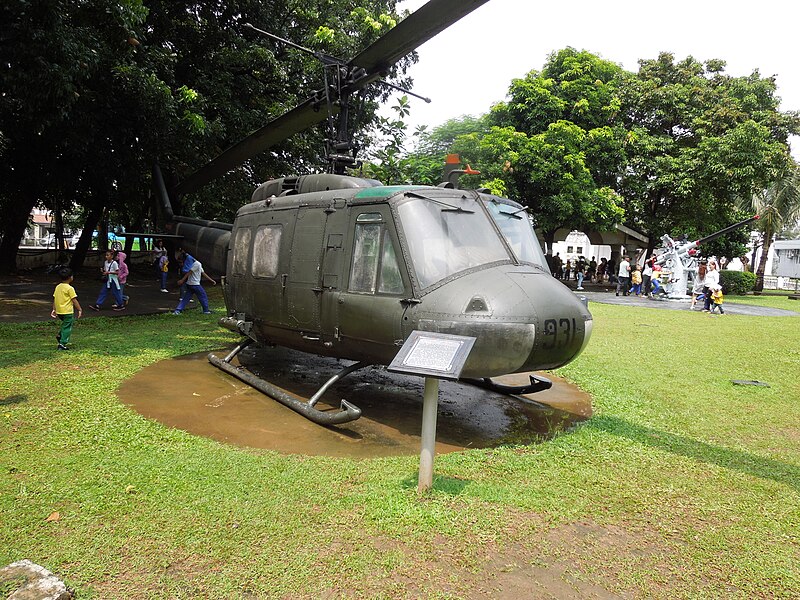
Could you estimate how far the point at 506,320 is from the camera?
4762 mm

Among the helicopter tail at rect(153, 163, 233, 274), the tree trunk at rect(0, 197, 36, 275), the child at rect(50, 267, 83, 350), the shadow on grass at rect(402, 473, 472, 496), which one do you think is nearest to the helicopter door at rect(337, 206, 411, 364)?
the shadow on grass at rect(402, 473, 472, 496)

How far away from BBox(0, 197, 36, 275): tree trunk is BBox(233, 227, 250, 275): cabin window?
14596 mm

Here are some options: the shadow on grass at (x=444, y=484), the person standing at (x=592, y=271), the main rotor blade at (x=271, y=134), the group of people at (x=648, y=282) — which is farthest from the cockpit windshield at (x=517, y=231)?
the person standing at (x=592, y=271)

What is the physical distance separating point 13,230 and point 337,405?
1807 cm

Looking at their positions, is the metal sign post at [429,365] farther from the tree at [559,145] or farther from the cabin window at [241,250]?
the tree at [559,145]

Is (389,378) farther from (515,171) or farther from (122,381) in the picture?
(515,171)

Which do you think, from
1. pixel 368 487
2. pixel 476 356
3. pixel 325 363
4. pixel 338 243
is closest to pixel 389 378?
pixel 325 363

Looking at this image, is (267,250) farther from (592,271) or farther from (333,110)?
(592,271)

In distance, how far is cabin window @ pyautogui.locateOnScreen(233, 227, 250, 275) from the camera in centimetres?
750

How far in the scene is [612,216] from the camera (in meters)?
25.1

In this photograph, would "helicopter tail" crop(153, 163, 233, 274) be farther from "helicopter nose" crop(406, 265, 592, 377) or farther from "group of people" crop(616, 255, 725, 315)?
"group of people" crop(616, 255, 725, 315)

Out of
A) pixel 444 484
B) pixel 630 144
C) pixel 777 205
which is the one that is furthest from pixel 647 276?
pixel 444 484

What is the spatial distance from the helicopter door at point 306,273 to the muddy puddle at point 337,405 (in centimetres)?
98

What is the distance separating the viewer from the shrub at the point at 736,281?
2831 cm
